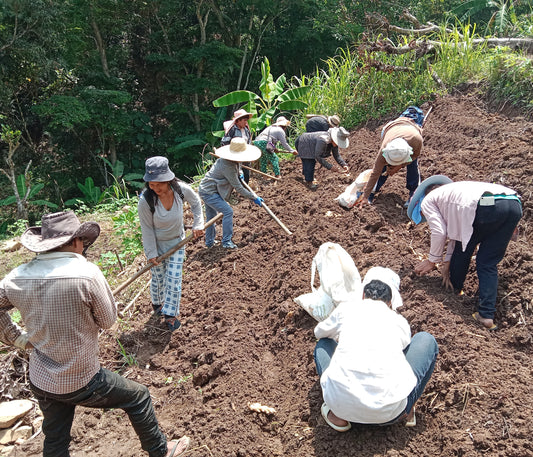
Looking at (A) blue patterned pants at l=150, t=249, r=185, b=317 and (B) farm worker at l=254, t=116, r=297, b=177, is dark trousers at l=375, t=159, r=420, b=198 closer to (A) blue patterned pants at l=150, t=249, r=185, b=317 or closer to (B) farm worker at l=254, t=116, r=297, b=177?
(B) farm worker at l=254, t=116, r=297, b=177

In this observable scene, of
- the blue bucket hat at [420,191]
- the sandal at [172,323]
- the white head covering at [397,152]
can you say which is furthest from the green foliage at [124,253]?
the blue bucket hat at [420,191]

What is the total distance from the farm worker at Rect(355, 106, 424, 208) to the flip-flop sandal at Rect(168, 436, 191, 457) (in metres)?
3.51

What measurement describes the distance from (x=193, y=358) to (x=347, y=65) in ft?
26.9

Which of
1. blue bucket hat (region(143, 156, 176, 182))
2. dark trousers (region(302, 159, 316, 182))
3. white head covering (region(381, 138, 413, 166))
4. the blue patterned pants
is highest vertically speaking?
blue bucket hat (region(143, 156, 176, 182))

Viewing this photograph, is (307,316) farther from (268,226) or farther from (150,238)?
(268,226)

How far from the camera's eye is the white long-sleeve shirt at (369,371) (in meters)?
2.61

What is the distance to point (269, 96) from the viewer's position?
1054 cm

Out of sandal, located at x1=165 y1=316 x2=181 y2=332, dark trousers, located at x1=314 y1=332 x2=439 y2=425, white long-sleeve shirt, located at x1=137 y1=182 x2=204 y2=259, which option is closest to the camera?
dark trousers, located at x1=314 y1=332 x2=439 y2=425

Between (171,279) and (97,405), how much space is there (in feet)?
5.80

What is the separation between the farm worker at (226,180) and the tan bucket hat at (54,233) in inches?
126

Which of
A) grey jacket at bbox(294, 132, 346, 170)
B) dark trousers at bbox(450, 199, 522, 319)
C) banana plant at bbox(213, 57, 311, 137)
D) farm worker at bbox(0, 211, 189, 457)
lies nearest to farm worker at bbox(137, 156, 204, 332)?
farm worker at bbox(0, 211, 189, 457)

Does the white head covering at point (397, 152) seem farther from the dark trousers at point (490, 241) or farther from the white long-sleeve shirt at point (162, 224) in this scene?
the white long-sleeve shirt at point (162, 224)

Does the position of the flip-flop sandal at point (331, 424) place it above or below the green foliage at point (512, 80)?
below

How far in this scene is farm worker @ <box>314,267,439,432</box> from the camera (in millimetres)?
2609
